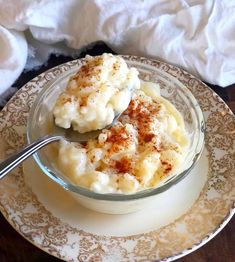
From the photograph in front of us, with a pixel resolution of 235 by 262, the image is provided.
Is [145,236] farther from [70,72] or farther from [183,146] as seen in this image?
[70,72]

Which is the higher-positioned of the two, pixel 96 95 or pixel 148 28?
pixel 96 95

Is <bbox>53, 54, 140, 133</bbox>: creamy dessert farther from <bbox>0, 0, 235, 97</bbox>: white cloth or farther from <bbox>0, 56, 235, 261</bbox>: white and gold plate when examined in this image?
<bbox>0, 0, 235, 97</bbox>: white cloth

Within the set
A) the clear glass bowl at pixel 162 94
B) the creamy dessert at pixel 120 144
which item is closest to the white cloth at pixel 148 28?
the clear glass bowl at pixel 162 94

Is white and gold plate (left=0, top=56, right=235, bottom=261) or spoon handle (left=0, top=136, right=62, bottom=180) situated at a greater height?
spoon handle (left=0, top=136, right=62, bottom=180)

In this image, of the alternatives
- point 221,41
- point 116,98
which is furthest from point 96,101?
point 221,41

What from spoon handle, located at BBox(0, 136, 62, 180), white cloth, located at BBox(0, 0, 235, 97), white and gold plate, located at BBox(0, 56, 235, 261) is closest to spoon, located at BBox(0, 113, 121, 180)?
spoon handle, located at BBox(0, 136, 62, 180)

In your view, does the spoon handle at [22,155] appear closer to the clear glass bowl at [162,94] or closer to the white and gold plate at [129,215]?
the clear glass bowl at [162,94]

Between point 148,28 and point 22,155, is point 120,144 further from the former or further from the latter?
point 148,28

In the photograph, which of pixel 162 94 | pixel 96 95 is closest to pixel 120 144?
pixel 96 95
